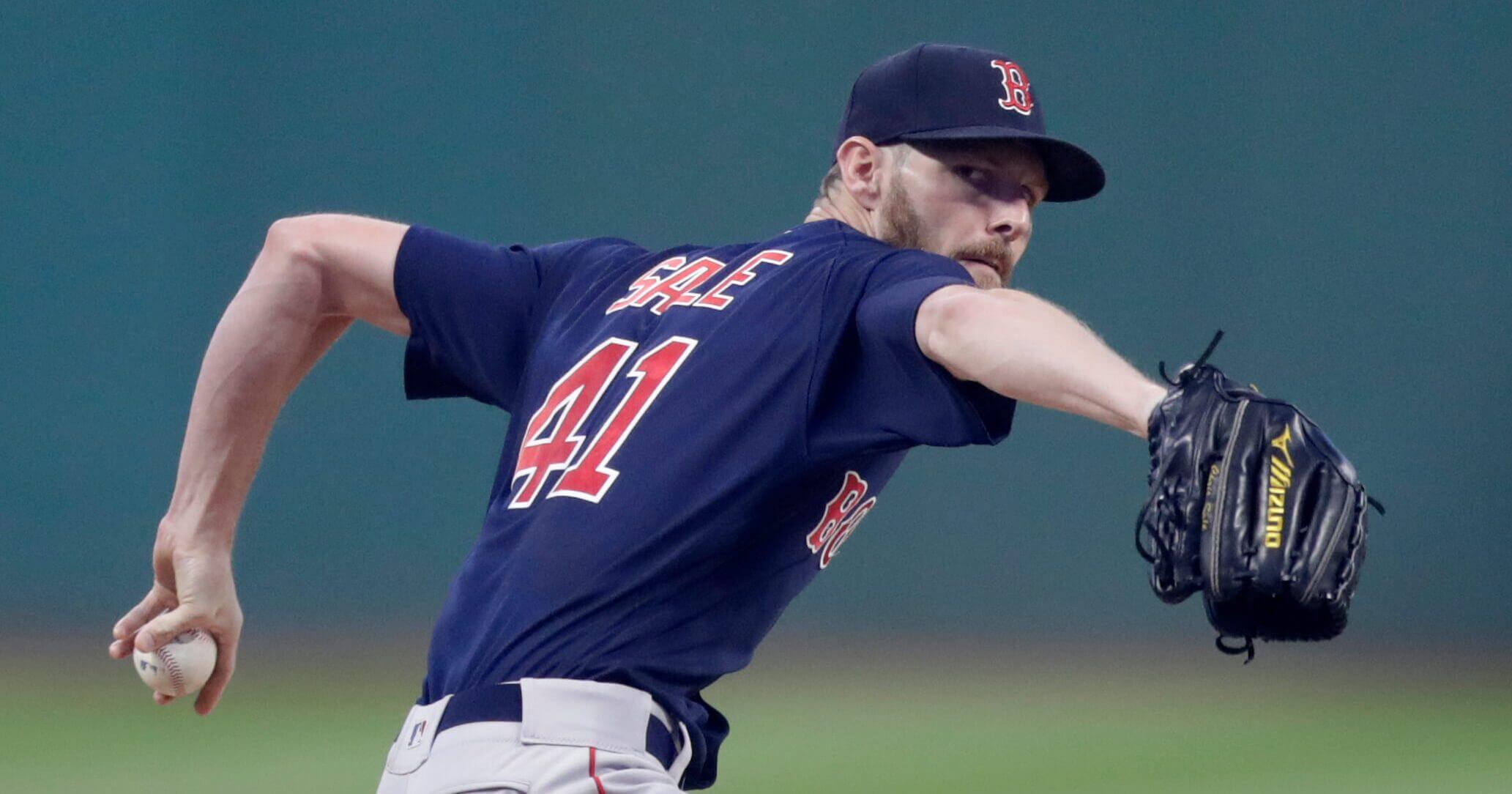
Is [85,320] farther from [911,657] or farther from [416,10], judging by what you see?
[911,657]

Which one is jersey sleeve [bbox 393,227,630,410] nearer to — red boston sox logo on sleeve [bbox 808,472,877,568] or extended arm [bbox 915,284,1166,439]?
red boston sox logo on sleeve [bbox 808,472,877,568]

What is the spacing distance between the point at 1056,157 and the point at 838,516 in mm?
617

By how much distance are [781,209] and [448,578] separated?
180 cm

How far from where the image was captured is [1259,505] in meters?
1.17

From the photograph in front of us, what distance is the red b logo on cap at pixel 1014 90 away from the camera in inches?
77.4

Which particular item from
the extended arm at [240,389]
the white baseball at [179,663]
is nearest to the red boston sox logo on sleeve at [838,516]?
the extended arm at [240,389]

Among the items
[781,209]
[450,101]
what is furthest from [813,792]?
[450,101]

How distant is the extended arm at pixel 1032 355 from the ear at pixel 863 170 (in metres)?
0.67

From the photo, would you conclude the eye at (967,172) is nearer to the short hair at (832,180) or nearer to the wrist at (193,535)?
the short hair at (832,180)

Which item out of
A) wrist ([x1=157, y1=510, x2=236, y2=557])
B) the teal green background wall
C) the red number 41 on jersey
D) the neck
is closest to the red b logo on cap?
the neck

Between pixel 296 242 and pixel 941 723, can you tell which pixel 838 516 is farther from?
pixel 941 723

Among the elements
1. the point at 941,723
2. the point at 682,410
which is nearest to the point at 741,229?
the point at 941,723

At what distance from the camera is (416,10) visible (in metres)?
5.91

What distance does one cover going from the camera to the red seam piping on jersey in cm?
154
